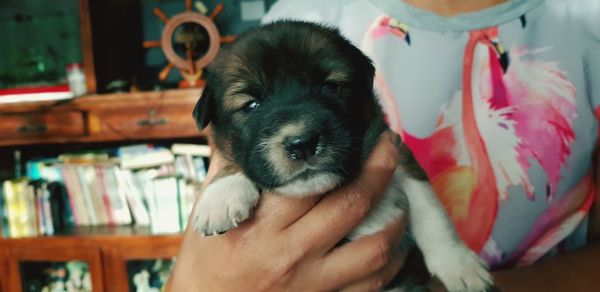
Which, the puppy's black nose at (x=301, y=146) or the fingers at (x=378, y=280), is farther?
the fingers at (x=378, y=280)

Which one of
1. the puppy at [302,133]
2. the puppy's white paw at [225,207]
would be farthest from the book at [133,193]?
the puppy's white paw at [225,207]

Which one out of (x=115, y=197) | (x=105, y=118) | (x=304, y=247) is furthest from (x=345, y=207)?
(x=115, y=197)

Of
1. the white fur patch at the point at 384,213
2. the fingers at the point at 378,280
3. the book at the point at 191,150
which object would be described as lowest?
the book at the point at 191,150

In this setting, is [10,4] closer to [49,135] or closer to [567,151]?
[49,135]

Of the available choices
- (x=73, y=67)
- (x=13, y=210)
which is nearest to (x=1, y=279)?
(x=13, y=210)

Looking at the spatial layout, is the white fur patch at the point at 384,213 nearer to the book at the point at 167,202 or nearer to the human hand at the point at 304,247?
the human hand at the point at 304,247

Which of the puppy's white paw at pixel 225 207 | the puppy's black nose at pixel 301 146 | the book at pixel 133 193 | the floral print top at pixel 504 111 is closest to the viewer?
the puppy's black nose at pixel 301 146
